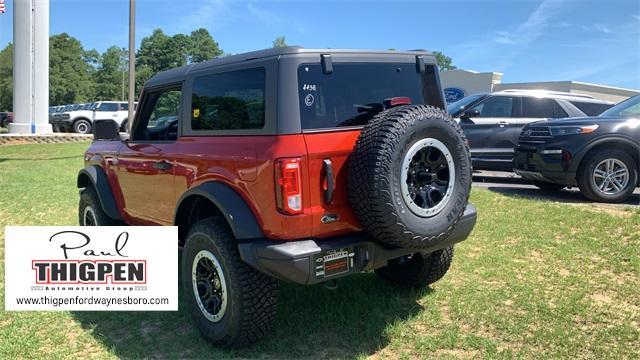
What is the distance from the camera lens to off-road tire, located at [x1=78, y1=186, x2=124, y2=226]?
16.8ft

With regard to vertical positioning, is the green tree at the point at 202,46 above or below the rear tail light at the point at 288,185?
above

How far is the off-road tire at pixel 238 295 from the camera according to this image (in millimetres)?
3209

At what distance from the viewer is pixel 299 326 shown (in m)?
3.77

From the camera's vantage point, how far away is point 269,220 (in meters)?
3.06

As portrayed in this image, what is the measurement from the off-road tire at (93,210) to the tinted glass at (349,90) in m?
2.85

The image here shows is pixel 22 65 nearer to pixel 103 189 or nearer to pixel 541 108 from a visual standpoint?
pixel 103 189

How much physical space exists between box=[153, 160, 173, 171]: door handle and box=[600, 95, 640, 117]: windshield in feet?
21.5

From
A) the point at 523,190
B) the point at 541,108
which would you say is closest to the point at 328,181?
the point at 523,190

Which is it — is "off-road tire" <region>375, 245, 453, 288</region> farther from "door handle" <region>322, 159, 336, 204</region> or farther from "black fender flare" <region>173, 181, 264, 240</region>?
"black fender flare" <region>173, 181, 264, 240</region>

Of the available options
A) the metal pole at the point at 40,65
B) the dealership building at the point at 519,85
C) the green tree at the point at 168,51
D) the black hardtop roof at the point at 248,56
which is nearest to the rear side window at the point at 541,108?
the black hardtop roof at the point at 248,56

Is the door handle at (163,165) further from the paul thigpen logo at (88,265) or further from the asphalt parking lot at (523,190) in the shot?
the asphalt parking lot at (523,190)

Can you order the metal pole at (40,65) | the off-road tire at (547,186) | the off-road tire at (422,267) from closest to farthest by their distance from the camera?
the off-road tire at (422,267) → the off-road tire at (547,186) → the metal pole at (40,65)

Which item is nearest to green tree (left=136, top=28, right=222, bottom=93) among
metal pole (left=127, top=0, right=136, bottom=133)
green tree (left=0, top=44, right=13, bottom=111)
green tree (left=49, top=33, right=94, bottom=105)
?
green tree (left=49, top=33, right=94, bottom=105)

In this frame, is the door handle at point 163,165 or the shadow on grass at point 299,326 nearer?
A: the shadow on grass at point 299,326
